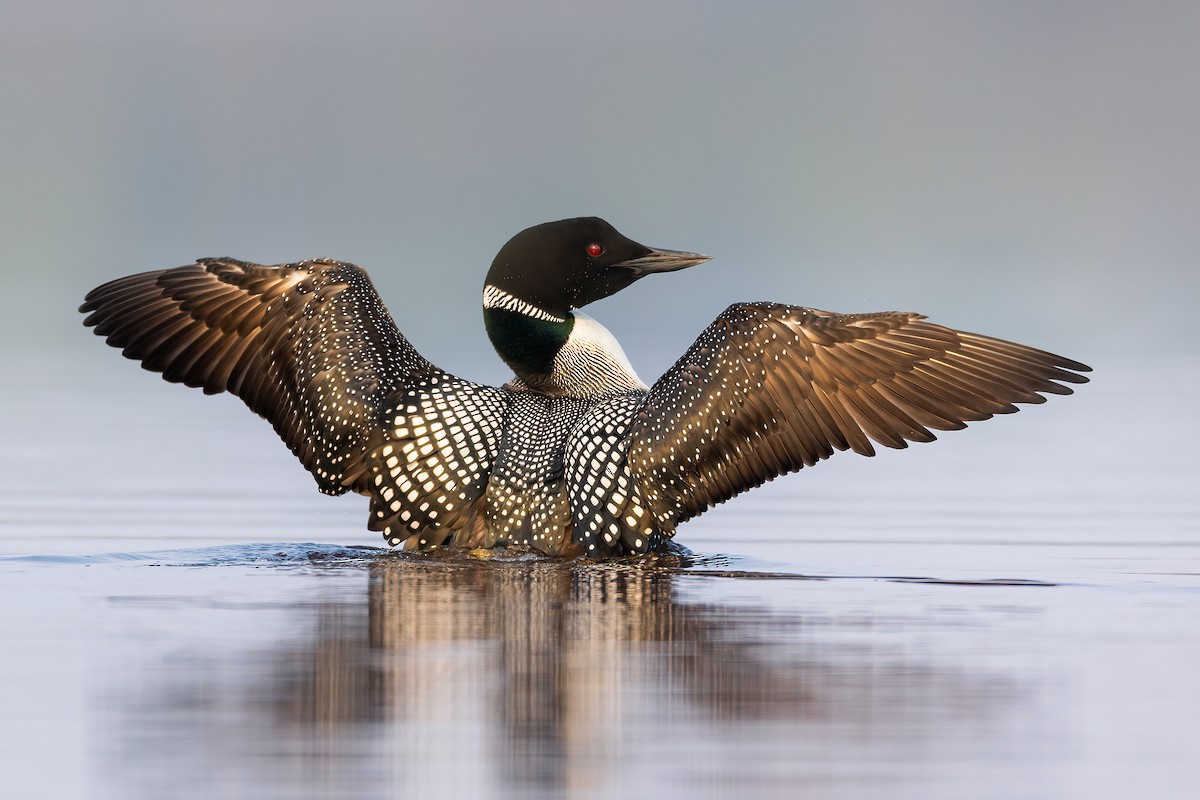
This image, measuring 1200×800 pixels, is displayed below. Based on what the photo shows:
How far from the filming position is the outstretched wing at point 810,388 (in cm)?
618

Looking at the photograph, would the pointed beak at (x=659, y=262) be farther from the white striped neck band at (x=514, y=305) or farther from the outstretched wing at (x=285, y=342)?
the outstretched wing at (x=285, y=342)

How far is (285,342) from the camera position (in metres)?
6.72

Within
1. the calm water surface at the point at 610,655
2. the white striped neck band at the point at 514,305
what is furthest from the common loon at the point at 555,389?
the calm water surface at the point at 610,655

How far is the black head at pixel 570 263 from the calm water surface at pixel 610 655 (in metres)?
0.91

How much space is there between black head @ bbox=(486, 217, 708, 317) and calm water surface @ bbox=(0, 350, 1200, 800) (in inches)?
36.0

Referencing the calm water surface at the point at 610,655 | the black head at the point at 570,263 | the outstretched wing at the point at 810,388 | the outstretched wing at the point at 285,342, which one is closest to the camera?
the calm water surface at the point at 610,655

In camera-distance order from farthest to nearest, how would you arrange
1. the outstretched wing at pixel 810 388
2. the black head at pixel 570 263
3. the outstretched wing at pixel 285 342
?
the black head at pixel 570 263, the outstretched wing at pixel 285 342, the outstretched wing at pixel 810 388

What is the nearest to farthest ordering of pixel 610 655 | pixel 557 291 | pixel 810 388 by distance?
pixel 610 655 < pixel 810 388 < pixel 557 291

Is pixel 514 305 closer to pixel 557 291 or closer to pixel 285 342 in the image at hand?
pixel 557 291

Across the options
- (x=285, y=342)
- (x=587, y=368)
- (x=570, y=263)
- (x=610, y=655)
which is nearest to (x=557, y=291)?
(x=570, y=263)

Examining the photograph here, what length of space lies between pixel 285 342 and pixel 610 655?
2392 mm

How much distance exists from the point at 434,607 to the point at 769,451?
4.35 feet

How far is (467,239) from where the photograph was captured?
40000 mm

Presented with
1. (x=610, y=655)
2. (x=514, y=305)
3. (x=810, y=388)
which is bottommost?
(x=610, y=655)
